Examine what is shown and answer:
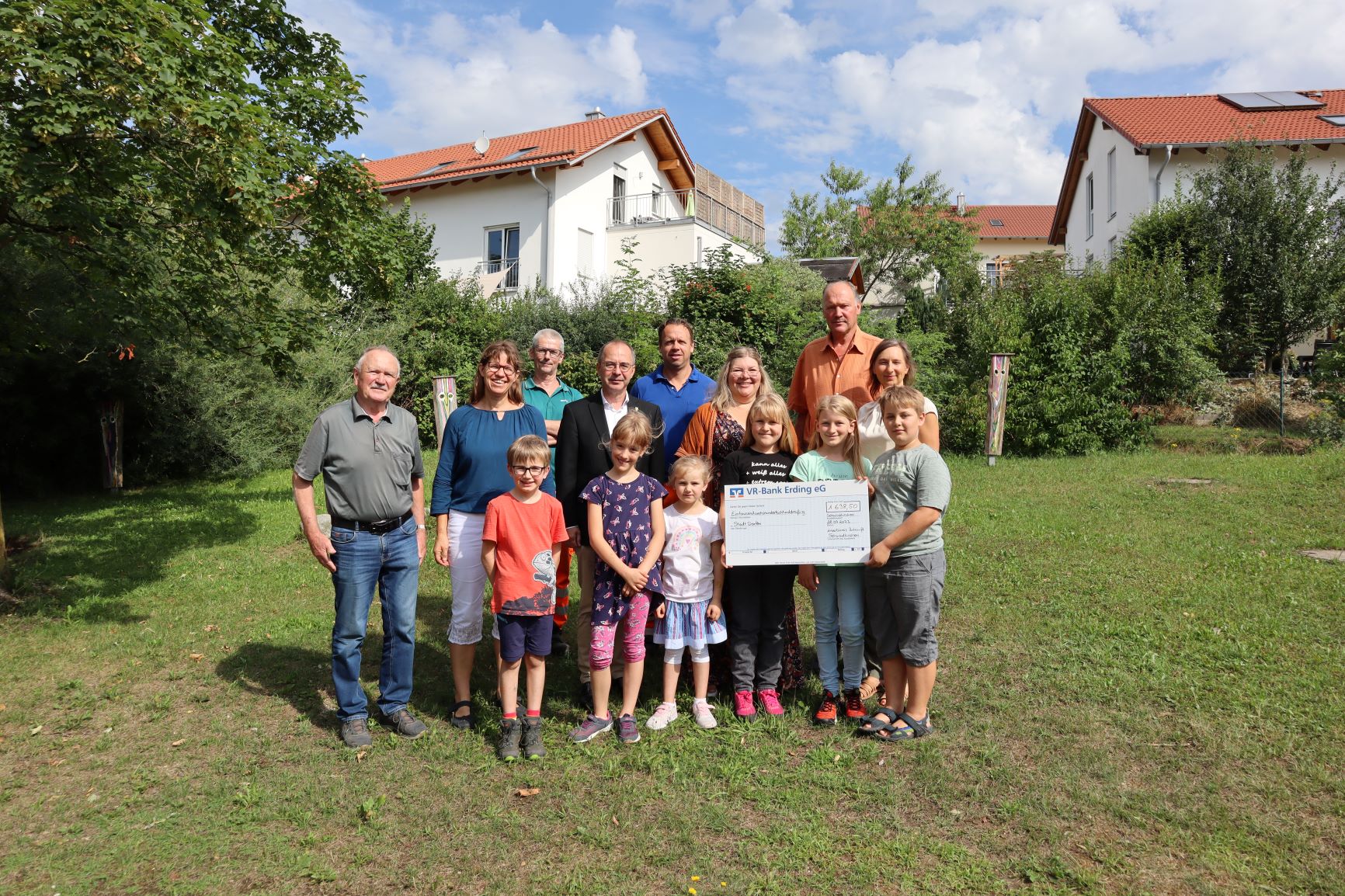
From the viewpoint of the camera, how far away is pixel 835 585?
478cm

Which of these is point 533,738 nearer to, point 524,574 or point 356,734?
point 524,574

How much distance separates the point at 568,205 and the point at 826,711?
23.5m

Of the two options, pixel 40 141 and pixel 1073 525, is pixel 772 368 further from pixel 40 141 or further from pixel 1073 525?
pixel 40 141

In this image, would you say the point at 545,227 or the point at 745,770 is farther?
the point at 545,227

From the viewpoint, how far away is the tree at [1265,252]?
61.9ft

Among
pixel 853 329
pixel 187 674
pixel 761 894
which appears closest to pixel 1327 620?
pixel 853 329

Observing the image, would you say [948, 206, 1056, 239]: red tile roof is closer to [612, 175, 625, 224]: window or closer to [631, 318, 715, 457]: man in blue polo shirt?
[612, 175, 625, 224]: window

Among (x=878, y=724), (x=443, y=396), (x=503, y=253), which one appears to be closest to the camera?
(x=878, y=724)

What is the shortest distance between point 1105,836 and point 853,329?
286 centimetres

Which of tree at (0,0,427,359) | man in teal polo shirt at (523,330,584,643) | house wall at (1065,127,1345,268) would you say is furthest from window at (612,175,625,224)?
man in teal polo shirt at (523,330,584,643)

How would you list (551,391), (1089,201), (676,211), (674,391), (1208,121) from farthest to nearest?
(1089,201) < (676,211) < (1208,121) < (551,391) < (674,391)

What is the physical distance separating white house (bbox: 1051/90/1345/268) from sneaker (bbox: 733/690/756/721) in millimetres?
22183

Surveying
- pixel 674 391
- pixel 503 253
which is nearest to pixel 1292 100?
pixel 503 253

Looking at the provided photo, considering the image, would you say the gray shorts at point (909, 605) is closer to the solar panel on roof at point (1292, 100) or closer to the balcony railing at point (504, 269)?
the balcony railing at point (504, 269)
